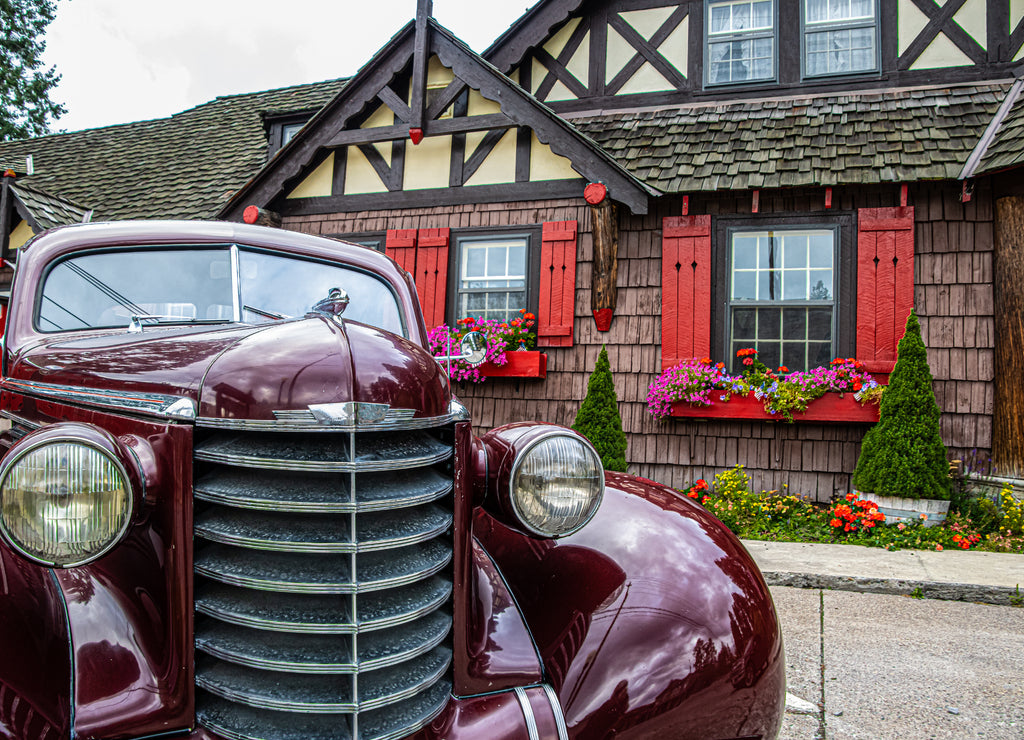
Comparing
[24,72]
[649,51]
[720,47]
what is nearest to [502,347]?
[649,51]

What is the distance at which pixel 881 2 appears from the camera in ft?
21.6

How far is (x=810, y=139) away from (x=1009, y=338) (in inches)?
97.0

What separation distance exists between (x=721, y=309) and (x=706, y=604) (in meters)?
5.17

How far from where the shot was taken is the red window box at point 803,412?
5.73 m

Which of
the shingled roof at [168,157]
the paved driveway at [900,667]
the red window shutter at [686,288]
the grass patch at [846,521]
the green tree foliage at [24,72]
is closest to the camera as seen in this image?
the paved driveway at [900,667]

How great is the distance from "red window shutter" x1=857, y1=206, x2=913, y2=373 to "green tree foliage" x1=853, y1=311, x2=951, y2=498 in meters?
0.35

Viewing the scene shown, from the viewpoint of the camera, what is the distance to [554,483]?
56.8 inches

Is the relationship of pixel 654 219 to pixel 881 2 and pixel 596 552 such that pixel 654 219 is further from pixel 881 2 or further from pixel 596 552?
pixel 596 552

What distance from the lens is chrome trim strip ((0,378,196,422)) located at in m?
1.23

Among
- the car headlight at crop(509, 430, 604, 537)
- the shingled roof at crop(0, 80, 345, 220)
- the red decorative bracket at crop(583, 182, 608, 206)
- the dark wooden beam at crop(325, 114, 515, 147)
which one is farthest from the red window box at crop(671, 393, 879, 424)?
the shingled roof at crop(0, 80, 345, 220)

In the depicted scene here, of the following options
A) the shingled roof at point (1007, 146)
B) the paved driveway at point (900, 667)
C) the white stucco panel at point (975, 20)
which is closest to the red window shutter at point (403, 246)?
the paved driveway at point (900, 667)

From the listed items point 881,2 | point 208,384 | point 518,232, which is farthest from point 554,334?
point 208,384

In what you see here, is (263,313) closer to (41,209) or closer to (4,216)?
(41,209)

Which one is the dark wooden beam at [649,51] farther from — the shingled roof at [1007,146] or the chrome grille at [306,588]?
the chrome grille at [306,588]
